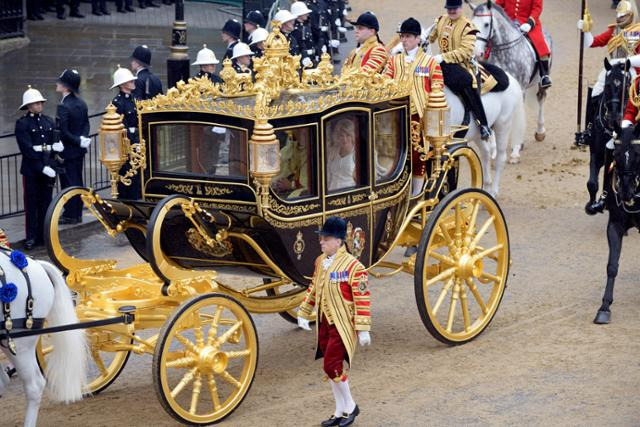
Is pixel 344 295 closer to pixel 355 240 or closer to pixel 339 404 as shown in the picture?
pixel 339 404

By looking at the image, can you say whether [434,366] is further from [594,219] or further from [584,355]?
[594,219]

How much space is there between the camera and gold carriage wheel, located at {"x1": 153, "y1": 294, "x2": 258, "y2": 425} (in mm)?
7934

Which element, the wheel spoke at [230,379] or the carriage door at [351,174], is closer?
the wheel spoke at [230,379]

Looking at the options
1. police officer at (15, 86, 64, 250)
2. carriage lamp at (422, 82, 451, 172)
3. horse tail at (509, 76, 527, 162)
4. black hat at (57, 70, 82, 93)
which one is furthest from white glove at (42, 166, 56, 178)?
horse tail at (509, 76, 527, 162)

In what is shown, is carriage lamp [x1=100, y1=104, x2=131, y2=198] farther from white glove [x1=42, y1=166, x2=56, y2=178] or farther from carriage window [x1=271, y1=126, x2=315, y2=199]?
white glove [x1=42, y1=166, x2=56, y2=178]

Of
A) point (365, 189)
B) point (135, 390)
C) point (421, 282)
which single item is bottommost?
point (135, 390)

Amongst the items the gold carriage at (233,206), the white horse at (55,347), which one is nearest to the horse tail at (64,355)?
the white horse at (55,347)

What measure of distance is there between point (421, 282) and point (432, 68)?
2.08 metres

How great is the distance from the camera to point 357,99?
9172mm

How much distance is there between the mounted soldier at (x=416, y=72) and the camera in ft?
33.4

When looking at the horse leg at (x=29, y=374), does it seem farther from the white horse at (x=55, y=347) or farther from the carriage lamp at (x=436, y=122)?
the carriage lamp at (x=436, y=122)

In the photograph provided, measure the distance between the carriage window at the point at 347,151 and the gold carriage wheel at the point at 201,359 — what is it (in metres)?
1.29

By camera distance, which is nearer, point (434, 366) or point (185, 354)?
point (185, 354)

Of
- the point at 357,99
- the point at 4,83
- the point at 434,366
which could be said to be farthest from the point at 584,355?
the point at 4,83
